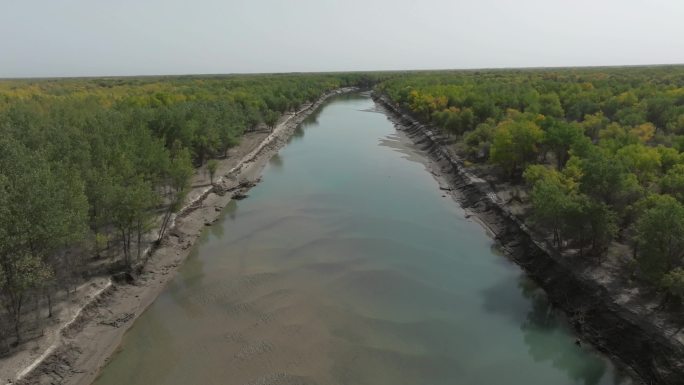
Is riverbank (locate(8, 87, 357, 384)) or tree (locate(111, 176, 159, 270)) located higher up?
tree (locate(111, 176, 159, 270))

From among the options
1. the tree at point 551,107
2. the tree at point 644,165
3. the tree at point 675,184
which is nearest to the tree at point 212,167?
the tree at point 644,165

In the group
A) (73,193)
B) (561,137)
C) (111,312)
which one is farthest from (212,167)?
(561,137)

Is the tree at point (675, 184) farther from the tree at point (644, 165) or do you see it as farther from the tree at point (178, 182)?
the tree at point (178, 182)

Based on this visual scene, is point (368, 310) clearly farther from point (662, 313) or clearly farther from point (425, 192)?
point (425, 192)

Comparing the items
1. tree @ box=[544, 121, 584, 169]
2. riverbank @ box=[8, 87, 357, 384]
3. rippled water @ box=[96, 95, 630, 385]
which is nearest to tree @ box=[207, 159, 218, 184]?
riverbank @ box=[8, 87, 357, 384]

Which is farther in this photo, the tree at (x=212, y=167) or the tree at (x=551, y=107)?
the tree at (x=551, y=107)

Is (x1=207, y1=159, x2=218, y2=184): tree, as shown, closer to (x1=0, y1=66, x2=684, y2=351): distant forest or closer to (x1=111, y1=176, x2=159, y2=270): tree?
(x1=0, y1=66, x2=684, y2=351): distant forest
